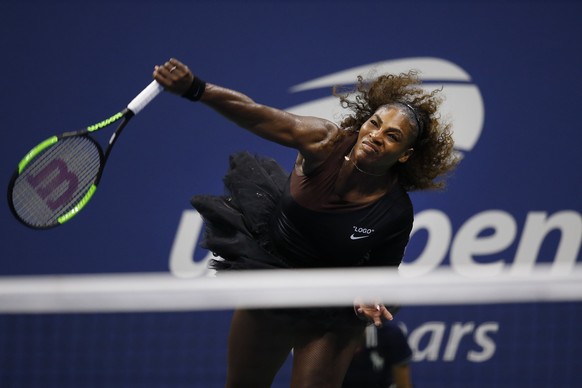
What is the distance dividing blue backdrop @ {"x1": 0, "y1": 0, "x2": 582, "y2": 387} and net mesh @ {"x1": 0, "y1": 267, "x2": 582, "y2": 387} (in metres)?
0.04

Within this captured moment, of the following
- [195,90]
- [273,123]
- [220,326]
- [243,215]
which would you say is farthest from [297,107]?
[195,90]

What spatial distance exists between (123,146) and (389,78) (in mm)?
1808

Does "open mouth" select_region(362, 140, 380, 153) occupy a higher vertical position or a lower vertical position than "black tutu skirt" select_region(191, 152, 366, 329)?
higher

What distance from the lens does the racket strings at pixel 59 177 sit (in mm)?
3332

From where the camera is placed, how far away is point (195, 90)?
300cm

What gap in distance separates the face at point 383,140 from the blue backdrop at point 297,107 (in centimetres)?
159

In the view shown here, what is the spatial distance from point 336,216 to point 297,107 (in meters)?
1.66

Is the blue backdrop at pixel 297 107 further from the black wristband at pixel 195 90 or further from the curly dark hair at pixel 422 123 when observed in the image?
the black wristband at pixel 195 90

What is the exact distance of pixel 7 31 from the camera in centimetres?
498

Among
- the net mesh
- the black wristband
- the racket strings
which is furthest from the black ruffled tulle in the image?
the black wristband

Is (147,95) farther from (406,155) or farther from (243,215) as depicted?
(406,155)

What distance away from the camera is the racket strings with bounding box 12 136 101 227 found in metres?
3.33

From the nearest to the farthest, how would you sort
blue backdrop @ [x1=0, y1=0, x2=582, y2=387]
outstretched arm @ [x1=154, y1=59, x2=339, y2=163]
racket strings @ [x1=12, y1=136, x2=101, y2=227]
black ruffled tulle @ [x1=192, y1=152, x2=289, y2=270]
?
outstretched arm @ [x1=154, y1=59, x2=339, y2=163] < racket strings @ [x1=12, y1=136, x2=101, y2=227] < black ruffled tulle @ [x1=192, y1=152, x2=289, y2=270] < blue backdrop @ [x1=0, y1=0, x2=582, y2=387]

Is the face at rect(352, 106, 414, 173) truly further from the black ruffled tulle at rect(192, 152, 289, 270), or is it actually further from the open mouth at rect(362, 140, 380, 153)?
the black ruffled tulle at rect(192, 152, 289, 270)
